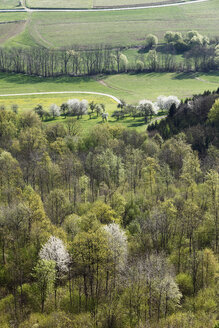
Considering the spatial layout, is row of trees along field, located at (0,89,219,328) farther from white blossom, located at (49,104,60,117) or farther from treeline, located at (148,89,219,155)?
white blossom, located at (49,104,60,117)

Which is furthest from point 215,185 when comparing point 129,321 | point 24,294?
point 24,294

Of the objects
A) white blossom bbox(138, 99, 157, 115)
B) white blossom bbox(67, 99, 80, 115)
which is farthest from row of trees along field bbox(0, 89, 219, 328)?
white blossom bbox(67, 99, 80, 115)

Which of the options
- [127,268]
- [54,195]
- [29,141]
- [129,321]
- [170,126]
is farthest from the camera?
[170,126]

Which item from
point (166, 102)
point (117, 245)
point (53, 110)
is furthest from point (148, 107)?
point (117, 245)

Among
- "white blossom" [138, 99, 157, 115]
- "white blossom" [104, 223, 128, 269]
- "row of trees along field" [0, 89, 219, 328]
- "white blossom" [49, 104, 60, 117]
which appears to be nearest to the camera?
"row of trees along field" [0, 89, 219, 328]

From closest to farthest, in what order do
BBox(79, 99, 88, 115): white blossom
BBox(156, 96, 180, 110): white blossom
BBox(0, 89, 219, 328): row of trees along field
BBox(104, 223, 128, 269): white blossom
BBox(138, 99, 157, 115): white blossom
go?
1. BBox(0, 89, 219, 328): row of trees along field
2. BBox(104, 223, 128, 269): white blossom
3. BBox(138, 99, 157, 115): white blossom
4. BBox(79, 99, 88, 115): white blossom
5. BBox(156, 96, 180, 110): white blossom

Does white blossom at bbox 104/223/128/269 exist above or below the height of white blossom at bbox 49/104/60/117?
below

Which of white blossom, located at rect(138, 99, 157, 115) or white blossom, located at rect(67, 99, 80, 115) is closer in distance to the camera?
white blossom, located at rect(138, 99, 157, 115)

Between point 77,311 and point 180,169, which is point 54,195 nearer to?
point 77,311

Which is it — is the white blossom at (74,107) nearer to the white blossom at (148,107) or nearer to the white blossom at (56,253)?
the white blossom at (148,107)
